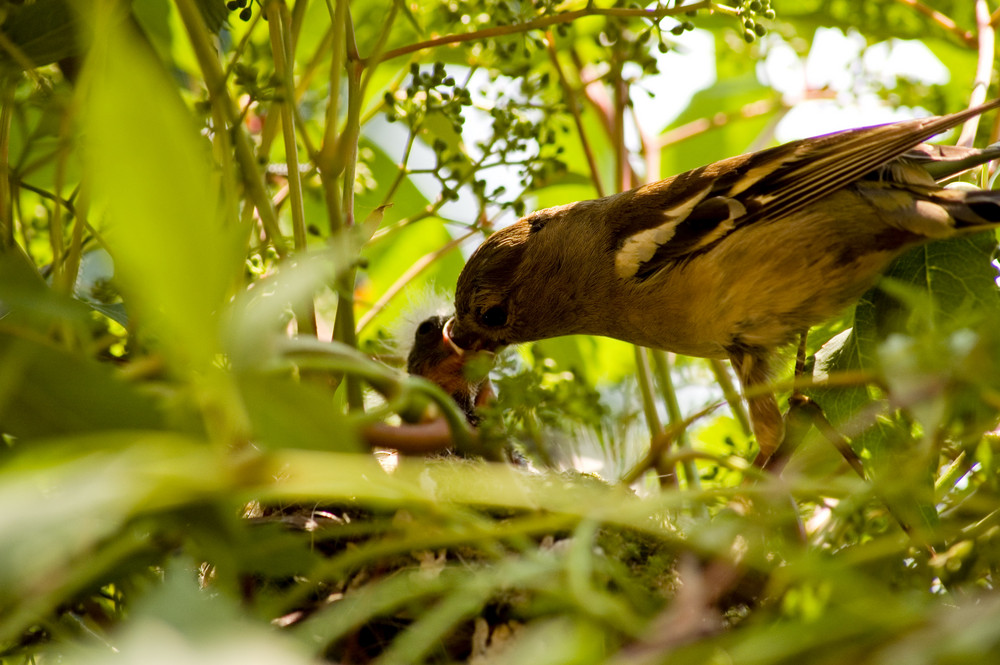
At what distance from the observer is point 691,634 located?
0.66 m

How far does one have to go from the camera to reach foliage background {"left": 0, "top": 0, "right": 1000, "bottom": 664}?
0.54 m

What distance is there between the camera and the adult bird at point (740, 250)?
65.4 inches

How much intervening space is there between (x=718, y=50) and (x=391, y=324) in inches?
45.0

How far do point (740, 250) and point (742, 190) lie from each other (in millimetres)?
125

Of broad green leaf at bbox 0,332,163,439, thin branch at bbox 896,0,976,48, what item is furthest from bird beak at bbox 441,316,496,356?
broad green leaf at bbox 0,332,163,439

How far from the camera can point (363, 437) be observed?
0.83 m

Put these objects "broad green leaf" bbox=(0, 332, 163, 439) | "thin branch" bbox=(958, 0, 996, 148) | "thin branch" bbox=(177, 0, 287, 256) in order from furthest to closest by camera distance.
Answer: "thin branch" bbox=(958, 0, 996, 148)
"thin branch" bbox=(177, 0, 287, 256)
"broad green leaf" bbox=(0, 332, 163, 439)

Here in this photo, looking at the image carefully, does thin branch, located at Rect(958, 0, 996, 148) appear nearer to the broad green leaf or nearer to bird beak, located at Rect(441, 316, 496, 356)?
bird beak, located at Rect(441, 316, 496, 356)

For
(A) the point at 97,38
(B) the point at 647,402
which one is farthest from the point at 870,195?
(A) the point at 97,38

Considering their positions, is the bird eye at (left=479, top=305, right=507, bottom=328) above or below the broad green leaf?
below

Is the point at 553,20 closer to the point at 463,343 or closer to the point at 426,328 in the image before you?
the point at 463,343

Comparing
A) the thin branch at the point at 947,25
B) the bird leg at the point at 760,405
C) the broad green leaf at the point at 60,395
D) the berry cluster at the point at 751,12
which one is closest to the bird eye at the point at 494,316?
the bird leg at the point at 760,405

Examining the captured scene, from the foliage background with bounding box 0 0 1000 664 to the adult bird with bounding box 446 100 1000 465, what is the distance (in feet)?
0.33

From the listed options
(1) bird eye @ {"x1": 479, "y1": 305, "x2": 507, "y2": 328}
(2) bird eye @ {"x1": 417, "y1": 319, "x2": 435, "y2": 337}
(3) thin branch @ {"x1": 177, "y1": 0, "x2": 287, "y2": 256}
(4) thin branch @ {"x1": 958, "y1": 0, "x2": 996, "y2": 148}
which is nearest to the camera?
(3) thin branch @ {"x1": 177, "y1": 0, "x2": 287, "y2": 256}
